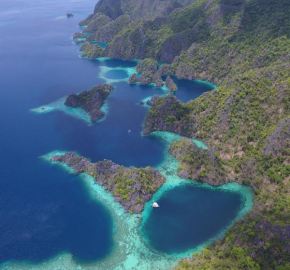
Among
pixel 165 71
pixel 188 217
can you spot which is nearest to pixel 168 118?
pixel 188 217

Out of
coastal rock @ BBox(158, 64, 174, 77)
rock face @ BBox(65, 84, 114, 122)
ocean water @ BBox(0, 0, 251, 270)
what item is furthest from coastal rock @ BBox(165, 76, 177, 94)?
rock face @ BBox(65, 84, 114, 122)

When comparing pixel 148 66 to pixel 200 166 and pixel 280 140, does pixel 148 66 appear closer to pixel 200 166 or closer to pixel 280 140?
pixel 200 166

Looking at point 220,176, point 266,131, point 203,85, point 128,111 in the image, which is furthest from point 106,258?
point 203,85

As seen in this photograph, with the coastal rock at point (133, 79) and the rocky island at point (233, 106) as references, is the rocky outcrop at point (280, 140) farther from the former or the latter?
the coastal rock at point (133, 79)

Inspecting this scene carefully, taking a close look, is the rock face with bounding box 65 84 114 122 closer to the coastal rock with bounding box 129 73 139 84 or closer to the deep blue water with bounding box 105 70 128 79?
the coastal rock with bounding box 129 73 139 84

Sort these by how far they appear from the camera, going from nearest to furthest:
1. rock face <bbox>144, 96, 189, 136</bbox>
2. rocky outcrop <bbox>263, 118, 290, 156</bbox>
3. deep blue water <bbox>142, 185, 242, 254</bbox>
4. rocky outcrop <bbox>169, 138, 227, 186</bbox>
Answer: deep blue water <bbox>142, 185, 242, 254</bbox> < rocky outcrop <bbox>263, 118, 290, 156</bbox> < rocky outcrop <bbox>169, 138, 227, 186</bbox> < rock face <bbox>144, 96, 189, 136</bbox>
